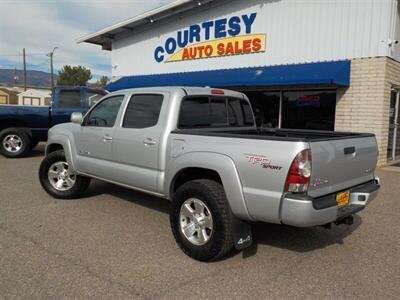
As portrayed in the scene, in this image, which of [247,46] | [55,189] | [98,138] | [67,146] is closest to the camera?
[98,138]

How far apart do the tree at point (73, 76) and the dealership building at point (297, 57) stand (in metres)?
57.8

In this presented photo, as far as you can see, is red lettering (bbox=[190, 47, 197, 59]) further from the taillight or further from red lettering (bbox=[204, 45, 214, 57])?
the taillight

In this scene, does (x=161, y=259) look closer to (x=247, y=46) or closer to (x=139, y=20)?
(x=247, y=46)

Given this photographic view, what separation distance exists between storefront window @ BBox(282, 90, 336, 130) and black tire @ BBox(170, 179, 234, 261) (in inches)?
321

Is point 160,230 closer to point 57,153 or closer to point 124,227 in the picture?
point 124,227

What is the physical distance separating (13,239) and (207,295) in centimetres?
253

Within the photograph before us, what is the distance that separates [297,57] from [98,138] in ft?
25.8

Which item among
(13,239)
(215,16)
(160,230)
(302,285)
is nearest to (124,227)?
(160,230)

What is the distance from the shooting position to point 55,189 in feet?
20.6

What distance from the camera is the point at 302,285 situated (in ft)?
11.3

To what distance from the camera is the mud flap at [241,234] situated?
370 cm

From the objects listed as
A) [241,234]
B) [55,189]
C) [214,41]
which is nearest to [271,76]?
[214,41]

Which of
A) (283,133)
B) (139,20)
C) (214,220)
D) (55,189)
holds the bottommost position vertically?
(55,189)

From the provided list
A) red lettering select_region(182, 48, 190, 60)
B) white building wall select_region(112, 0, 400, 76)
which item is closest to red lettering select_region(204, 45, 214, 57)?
white building wall select_region(112, 0, 400, 76)
